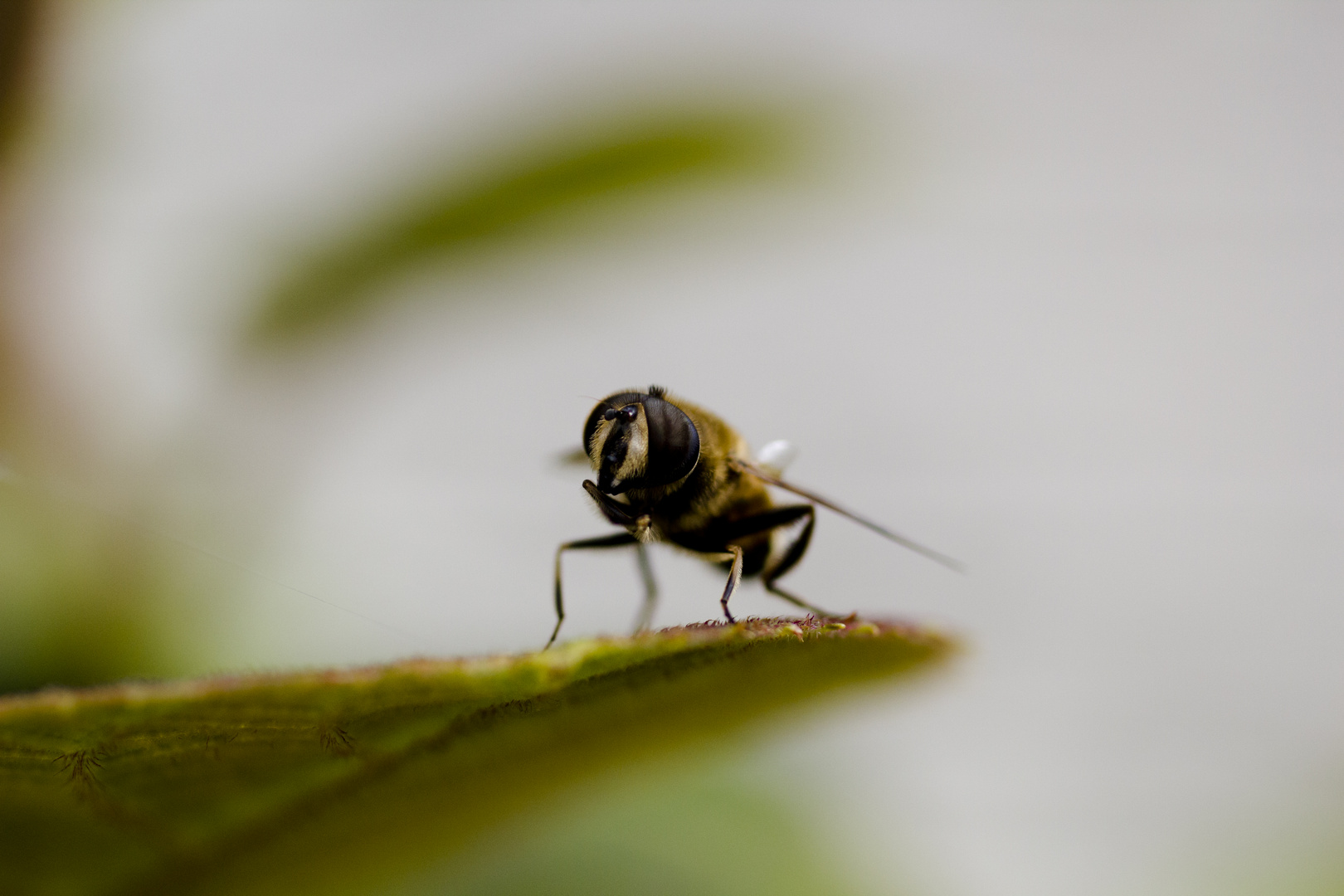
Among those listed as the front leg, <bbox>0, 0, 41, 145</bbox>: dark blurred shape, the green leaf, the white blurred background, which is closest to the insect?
the front leg

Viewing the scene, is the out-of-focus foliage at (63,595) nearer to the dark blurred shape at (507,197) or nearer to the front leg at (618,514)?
the dark blurred shape at (507,197)

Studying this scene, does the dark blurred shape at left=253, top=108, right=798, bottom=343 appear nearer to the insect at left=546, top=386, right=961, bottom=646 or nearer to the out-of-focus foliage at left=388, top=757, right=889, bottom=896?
the insect at left=546, top=386, right=961, bottom=646

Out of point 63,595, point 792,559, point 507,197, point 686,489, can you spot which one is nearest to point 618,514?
point 686,489

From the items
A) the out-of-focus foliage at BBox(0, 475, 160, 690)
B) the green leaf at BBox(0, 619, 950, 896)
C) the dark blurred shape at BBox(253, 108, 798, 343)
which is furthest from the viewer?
the dark blurred shape at BBox(253, 108, 798, 343)

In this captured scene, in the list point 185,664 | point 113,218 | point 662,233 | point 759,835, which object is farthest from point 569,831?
point 113,218

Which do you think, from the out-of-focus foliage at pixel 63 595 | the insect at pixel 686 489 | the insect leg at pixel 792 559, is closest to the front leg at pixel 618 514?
the insect at pixel 686 489

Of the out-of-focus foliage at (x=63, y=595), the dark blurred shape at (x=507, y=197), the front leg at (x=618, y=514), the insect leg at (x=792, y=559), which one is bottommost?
the out-of-focus foliage at (x=63, y=595)

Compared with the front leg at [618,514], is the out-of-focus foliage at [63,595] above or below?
below
